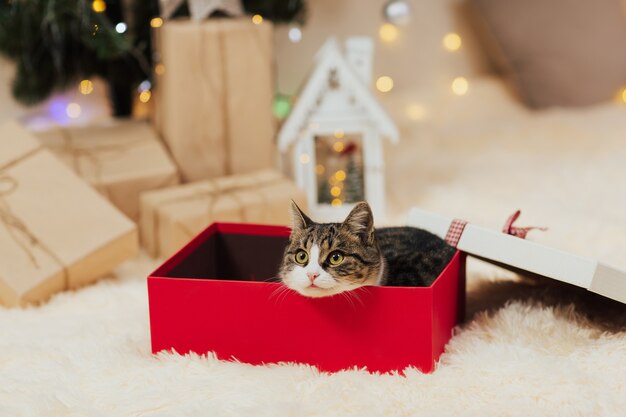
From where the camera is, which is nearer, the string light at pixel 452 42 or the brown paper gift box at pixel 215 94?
the brown paper gift box at pixel 215 94

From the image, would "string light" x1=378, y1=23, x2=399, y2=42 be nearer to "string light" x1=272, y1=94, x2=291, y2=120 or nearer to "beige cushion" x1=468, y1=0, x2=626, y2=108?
"beige cushion" x1=468, y1=0, x2=626, y2=108

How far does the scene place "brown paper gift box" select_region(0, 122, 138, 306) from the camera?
1.41 meters

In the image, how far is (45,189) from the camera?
5.04 feet

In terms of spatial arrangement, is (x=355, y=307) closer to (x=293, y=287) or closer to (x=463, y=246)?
(x=293, y=287)

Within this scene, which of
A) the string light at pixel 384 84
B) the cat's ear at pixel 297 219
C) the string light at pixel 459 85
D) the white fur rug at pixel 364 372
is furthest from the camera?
the string light at pixel 384 84

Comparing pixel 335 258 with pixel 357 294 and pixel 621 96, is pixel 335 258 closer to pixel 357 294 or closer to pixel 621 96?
pixel 357 294

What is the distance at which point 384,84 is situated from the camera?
8.65 ft

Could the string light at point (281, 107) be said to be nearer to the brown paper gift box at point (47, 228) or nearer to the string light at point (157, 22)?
the string light at point (157, 22)

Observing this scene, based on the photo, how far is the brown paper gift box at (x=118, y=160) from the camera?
5.79 feet

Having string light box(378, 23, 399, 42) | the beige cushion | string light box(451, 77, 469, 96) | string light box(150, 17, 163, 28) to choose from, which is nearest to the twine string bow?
string light box(150, 17, 163, 28)

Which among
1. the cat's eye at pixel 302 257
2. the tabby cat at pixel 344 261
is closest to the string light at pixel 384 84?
the tabby cat at pixel 344 261

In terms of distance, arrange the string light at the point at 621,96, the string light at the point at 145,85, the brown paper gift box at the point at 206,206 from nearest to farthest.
Answer: the brown paper gift box at the point at 206,206 < the string light at the point at 145,85 < the string light at the point at 621,96

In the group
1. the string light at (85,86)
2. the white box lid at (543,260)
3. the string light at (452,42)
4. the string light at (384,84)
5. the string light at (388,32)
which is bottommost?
the white box lid at (543,260)

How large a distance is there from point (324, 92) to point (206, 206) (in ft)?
1.33
